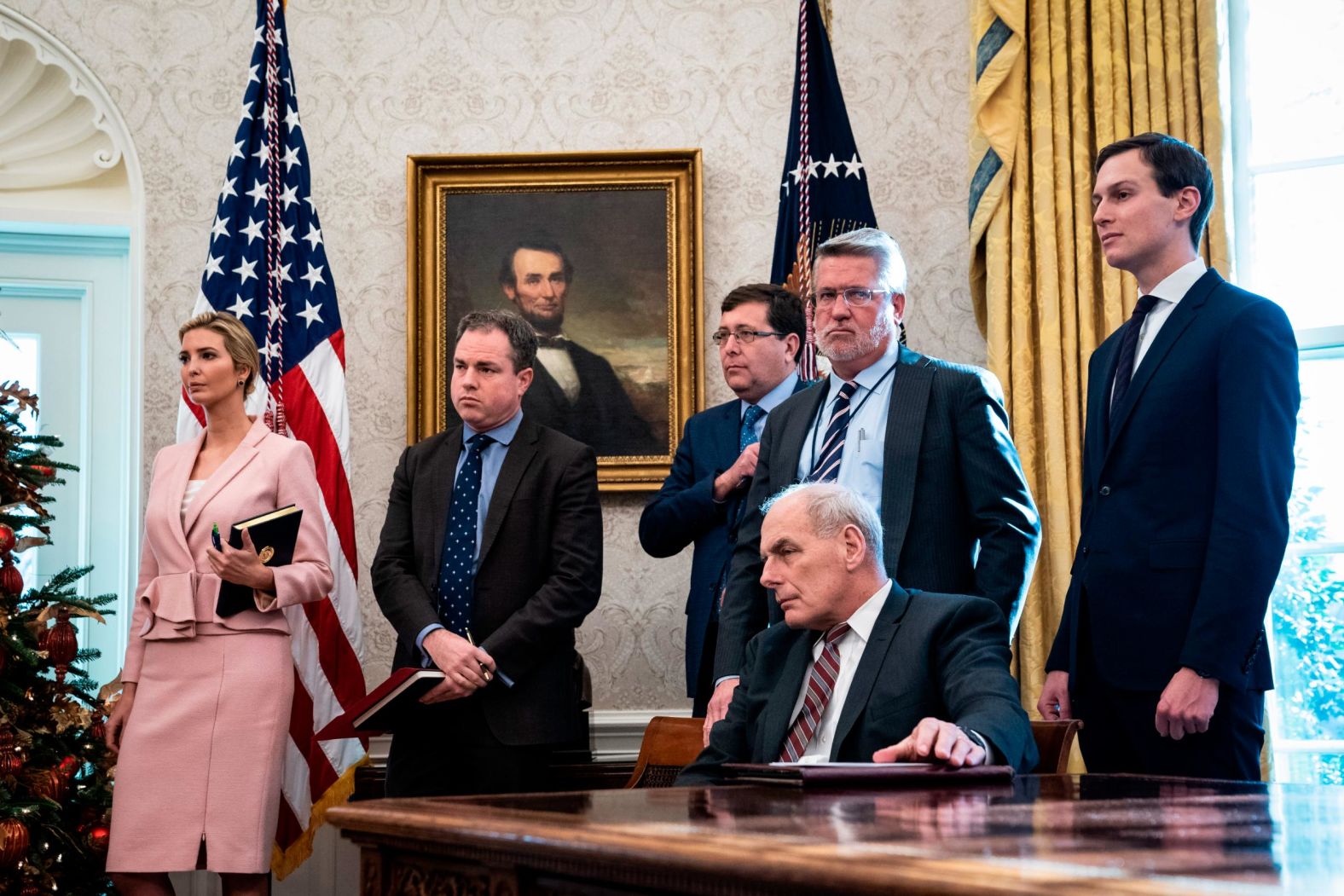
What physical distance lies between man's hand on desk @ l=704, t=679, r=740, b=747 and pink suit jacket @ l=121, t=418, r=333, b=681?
119 cm

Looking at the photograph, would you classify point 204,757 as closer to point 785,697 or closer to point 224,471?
point 224,471

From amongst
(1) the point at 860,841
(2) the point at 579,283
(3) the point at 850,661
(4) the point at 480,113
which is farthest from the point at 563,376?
(1) the point at 860,841

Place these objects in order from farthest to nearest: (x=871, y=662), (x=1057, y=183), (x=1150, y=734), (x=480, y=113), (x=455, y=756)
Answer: (x=480, y=113) → (x=1057, y=183) → (x=455, y=756) → (x=1150, y=734) → (x=871, y=662)

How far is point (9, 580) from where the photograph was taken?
3.93 m

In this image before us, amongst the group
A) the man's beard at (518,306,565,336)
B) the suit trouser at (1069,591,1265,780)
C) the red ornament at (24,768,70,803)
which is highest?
the man's beard at (518,306,565,336)

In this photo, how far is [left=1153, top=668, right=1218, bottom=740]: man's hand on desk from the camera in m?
2.53

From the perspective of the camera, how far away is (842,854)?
3.73 ft

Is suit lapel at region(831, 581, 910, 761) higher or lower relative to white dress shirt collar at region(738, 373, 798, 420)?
lower

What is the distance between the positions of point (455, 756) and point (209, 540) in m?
0.86

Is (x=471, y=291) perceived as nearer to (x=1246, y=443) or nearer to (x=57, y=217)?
(x=57, y=217)

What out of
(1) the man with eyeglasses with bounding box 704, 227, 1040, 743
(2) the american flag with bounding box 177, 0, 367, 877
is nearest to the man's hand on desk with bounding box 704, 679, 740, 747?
(1) the man with eyeglasses with bounding box 704, 227, 1040, 743

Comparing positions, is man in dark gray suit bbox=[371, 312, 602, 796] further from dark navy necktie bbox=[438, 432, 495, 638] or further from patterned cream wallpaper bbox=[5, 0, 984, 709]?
patterned cream wallpaper bbox=[5, 0, 984, 709]

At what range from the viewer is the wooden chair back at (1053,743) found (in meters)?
2.43

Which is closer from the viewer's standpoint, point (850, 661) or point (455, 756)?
point (850, 661)
